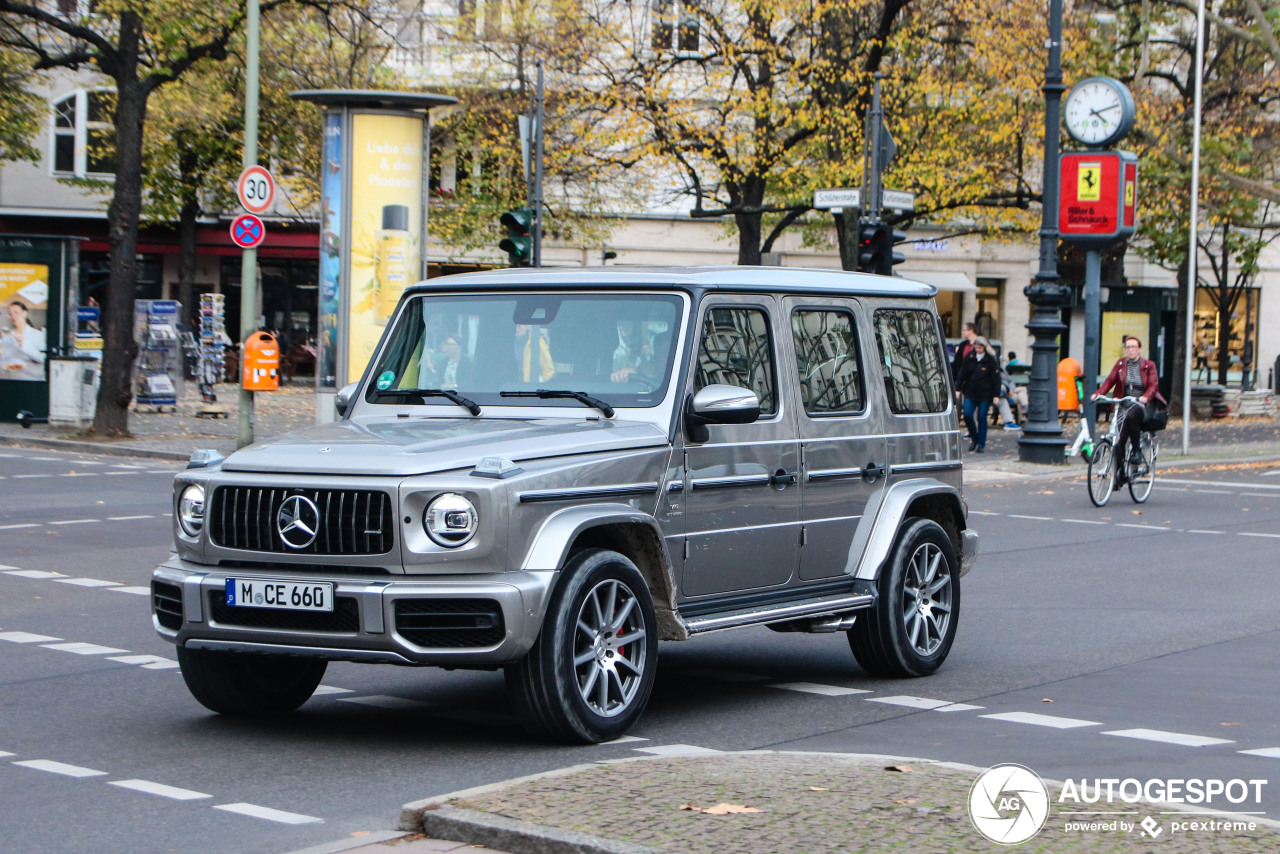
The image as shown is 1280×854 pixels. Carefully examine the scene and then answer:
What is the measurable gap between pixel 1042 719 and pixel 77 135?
47.3 metres

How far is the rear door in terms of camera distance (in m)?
8.17

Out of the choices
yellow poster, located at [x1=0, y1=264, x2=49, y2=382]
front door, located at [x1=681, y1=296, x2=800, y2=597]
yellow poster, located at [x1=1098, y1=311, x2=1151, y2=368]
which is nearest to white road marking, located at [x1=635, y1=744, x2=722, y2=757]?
front door, located at [x1=681, y1=296, x2=800, y2=597]

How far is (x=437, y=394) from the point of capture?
7.72m

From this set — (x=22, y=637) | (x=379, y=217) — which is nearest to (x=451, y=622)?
(x=22, y=637)

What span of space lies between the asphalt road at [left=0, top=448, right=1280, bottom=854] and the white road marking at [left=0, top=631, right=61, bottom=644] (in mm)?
11

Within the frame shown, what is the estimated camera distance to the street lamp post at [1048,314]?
24.5 m

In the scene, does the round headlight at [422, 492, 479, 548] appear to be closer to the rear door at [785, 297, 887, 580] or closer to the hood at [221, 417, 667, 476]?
the hood at [221, 417, 667, 476]

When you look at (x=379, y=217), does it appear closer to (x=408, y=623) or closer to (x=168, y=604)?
(x=168, y=604)

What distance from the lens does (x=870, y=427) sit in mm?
8602

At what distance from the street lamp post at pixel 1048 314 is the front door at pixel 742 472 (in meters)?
17.3

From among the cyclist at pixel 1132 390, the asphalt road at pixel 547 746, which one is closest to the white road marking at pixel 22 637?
the asphalt road at pixel 547 746

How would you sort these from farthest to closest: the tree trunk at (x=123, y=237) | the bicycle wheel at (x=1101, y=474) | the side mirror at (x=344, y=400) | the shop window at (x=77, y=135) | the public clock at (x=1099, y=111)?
the shop window at (x=77, y=135) → the tree trunk at (x=123, y=237) → the public clock at (x=1099, y=111) → the bicycle wheel at (x=1101, y=474) → the side mirror at (x=344, y=400)

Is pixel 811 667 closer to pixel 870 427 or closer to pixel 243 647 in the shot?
pixel 870 427

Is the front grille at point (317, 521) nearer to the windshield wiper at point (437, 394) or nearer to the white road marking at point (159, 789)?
the white road marking at point (159, 789)
